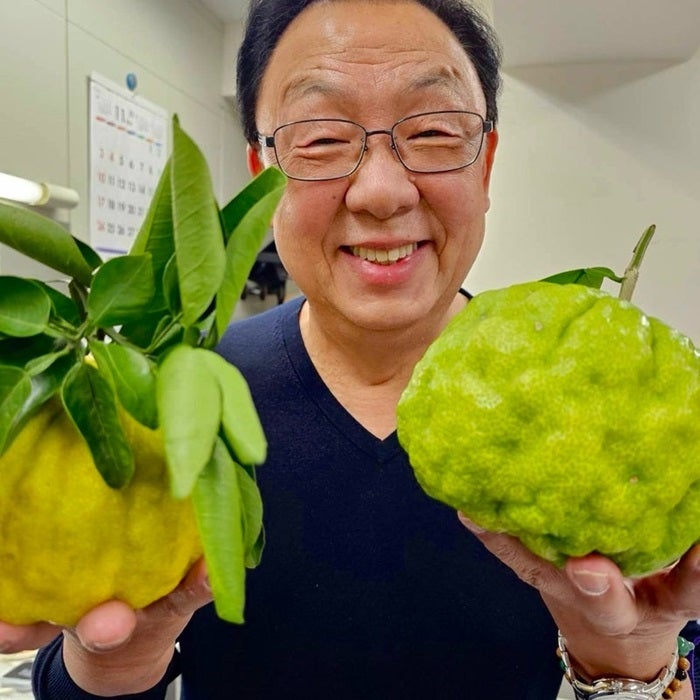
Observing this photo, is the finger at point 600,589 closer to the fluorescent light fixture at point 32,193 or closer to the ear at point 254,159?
the ear at point 254,159

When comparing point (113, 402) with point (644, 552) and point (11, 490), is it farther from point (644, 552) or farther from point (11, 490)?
point (644, 552)

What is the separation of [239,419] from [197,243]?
111mm

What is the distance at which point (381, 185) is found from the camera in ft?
2.69

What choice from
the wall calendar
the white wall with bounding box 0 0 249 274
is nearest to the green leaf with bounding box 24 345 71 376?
the white wall with bounding box 0 0 249 274

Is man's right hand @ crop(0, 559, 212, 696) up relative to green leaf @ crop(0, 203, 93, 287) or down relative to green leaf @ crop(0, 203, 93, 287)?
down

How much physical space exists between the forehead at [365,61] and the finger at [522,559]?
1.70ft

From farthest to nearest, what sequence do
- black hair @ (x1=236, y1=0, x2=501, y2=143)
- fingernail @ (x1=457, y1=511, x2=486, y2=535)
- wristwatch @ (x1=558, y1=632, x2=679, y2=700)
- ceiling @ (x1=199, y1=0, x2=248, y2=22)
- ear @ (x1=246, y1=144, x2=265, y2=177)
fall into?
ceiling @ (x1=199, y1=0, x2=248, y2=22) < ear @ (x1=246, y1=144, x2=265, y2=177) < black hair @ (x1=236, y1=0, x2=501, y2=143) < wristwatch @ (x1=558, y1=632, x2=679, y2=700) < fingernail @ (x1=457, y1=511, x2=486, y2=535)

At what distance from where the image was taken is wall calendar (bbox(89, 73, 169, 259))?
6.15ft

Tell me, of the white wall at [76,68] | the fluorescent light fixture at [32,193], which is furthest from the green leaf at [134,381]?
the white wall at [76,68]

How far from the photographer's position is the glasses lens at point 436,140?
2.77ft

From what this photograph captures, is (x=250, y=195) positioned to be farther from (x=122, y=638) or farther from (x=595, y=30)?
(x=595, y=30)

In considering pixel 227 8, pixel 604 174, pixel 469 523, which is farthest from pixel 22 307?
pixel 227 8

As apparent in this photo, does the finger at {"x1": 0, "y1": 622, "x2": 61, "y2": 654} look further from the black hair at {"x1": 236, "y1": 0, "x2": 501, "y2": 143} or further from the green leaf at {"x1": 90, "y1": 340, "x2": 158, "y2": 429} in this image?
the black hair at {"x1": 236, "y1": 0, "x2": 501, "y2": 143}

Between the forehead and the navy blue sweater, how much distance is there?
1.32ft
